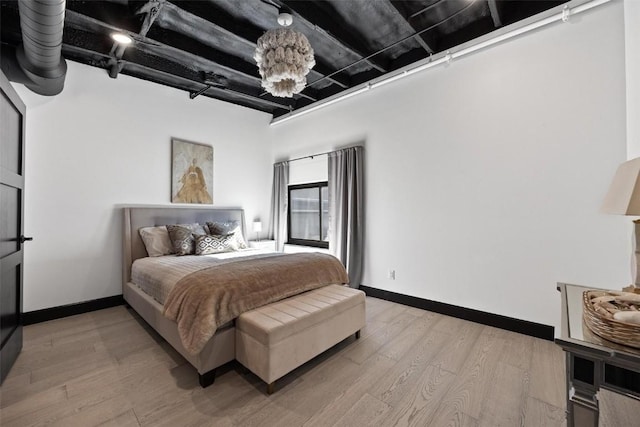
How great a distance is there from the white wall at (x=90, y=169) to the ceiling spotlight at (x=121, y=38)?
935 mm

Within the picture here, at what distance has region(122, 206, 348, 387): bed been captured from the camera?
71.2 inches

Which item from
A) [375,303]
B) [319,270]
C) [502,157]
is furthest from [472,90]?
[375,303]

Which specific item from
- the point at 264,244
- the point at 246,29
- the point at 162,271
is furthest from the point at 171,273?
the point at 246,29

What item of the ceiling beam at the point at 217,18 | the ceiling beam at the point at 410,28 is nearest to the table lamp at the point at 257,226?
the ceiling beam at the point at 217,18

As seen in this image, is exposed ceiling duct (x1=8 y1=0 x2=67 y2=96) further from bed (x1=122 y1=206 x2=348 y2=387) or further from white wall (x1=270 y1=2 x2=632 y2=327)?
white wall (x1=270 y1=2 x2=632 y2=327)

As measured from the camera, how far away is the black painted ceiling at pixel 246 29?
7.95ft

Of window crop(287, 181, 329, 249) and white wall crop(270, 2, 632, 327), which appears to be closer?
white wall crop(270, 2, 632, 327)

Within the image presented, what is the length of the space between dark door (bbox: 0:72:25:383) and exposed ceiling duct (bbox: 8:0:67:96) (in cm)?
40

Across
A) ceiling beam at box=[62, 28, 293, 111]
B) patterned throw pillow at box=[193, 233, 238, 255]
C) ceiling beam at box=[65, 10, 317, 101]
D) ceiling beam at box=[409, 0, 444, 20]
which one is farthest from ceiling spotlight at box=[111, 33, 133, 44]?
ceiling beam at box=[409, 0, 444, 20]

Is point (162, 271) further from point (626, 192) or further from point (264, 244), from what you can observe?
point (626, 192)

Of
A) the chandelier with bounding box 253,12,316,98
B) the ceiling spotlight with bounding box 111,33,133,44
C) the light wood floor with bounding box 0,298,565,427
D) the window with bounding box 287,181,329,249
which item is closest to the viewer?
the light wood floor with bounding box 0,298,565,427

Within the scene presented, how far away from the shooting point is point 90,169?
10.4 feet

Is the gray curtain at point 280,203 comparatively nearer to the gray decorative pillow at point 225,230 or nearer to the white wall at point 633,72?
the gray decorative pillow at point 225,230

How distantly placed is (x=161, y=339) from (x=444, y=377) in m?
2.48
